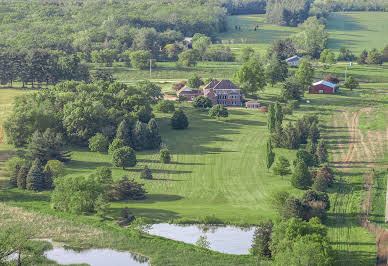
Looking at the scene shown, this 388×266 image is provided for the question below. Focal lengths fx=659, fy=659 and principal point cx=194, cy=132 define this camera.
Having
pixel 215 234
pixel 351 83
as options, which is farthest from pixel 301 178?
pixel 351 83

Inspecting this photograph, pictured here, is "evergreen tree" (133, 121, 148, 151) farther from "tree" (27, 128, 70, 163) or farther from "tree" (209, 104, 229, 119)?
"tree" (209, 104, 229, 119)

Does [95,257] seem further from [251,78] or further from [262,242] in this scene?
[251,78]

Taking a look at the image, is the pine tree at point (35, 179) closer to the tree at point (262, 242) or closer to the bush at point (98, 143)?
the bush at point (98, 143)

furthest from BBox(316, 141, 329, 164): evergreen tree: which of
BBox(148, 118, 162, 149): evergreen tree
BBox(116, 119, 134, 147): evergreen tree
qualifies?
BBox(116, 119, 134, 147): evergreen tree

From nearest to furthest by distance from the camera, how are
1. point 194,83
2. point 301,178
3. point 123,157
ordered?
point 301,178
point 123,157
point 194,83

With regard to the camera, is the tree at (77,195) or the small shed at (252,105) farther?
the small shed at (252,105)

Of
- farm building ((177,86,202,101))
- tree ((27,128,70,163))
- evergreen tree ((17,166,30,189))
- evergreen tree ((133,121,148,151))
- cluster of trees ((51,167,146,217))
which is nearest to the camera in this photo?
cluster of trees ((51,167,146,217))

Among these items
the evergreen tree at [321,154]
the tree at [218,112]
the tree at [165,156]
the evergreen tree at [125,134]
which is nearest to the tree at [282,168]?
the evergreen tree at [321,154]
